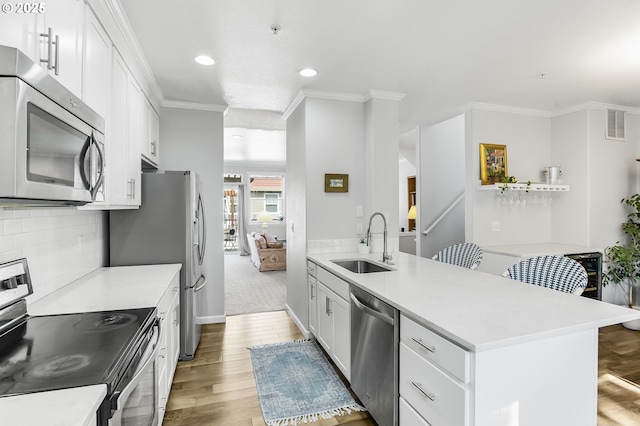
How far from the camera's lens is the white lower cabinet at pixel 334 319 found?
7.91 feet

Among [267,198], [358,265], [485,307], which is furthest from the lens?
[267,198]

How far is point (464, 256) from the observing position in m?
2.95

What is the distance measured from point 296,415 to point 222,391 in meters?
0.65

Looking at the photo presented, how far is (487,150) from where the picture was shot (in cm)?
402

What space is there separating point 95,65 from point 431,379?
7.48 feet

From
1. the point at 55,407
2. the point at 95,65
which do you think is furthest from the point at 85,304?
the point at 95,65

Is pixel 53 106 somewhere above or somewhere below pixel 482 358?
above

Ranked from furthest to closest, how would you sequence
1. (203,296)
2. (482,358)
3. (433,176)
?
(433,176)
(203,296)
(482,358)

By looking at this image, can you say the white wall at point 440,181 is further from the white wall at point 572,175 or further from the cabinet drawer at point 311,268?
the cabinet drawer at point 311,268

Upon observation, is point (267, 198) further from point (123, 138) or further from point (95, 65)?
point (95, 65)

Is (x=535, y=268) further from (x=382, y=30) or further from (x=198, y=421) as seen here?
(x=198, y=421)

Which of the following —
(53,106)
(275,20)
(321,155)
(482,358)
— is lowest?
(482,358)

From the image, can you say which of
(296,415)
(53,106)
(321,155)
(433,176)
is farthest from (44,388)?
(433,176)

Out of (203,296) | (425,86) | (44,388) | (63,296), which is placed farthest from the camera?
(203,296)
